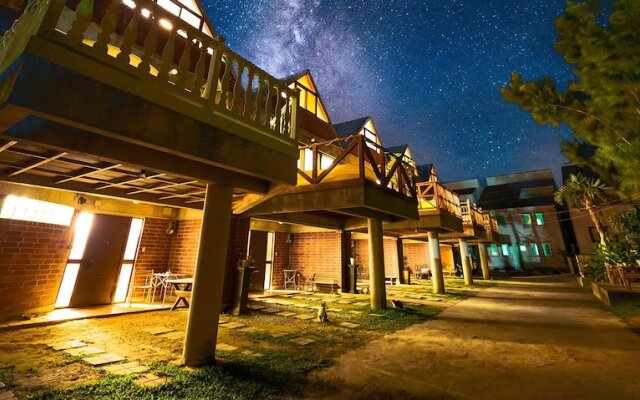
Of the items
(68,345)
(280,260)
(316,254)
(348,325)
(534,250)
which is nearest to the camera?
(68,345)

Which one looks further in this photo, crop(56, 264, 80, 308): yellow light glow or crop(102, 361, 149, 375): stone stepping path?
crop(56, 264, 80, 308): yellow light glow

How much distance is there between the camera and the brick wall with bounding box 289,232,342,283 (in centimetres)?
1602

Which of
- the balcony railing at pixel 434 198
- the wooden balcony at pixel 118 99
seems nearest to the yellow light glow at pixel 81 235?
the wooden balcony at pixel 118 99

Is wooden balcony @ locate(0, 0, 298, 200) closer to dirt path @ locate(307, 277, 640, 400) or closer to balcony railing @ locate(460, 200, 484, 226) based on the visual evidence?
dirt path @ locate(307, 277, 640, 400)

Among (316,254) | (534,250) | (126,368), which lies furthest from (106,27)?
(534,250)

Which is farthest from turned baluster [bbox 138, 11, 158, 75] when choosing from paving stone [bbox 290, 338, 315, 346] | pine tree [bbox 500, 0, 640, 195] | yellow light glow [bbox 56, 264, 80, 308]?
pine tree [bbox 500, 0, 640, 195]

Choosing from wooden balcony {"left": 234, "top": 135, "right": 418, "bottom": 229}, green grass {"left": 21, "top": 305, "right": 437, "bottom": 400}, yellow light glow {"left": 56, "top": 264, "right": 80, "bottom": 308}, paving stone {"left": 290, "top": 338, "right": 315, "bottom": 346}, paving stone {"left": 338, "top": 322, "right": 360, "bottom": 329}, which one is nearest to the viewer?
green grass {"left": 21, "top": 305, "right": 437, "bottom": 400}

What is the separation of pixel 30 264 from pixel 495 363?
34.0 ft

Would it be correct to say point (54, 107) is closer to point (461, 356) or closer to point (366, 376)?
point (366, 376)

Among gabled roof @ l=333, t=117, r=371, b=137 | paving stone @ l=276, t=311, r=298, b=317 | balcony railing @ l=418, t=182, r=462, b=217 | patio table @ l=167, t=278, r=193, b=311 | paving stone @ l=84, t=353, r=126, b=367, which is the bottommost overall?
paving stone @ l=84, t=353, r=126, b=367

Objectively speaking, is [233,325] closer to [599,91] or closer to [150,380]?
[150,380]

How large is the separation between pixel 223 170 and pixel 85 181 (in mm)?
3954

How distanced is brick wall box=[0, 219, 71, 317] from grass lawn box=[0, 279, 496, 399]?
135cm

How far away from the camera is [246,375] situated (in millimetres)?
3951
